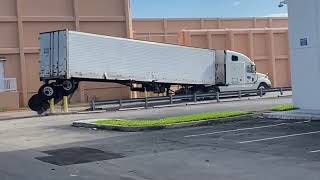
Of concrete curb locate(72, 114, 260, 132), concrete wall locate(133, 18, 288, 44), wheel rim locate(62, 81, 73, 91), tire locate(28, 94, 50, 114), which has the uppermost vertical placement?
concrete wall locate(133, 18, 288, 44)

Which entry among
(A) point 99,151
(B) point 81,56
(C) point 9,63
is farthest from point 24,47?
(A) point 99,151

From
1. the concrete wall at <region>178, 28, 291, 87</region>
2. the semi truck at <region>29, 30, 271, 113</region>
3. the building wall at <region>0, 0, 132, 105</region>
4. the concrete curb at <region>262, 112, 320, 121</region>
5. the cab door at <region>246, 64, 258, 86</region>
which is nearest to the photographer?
the concrete curb at <region>262, 112, 320, 121</region>

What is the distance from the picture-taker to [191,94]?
38.3m

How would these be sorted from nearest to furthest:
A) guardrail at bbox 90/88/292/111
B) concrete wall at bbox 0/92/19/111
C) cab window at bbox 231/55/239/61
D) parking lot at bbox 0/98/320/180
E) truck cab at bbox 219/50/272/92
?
parking lot at bbox 0/98/320/180 < guardrail at bbox 90/88/292/111 < concrete wall at bbox 0/92/19/111 < truck cab at bbox 219/50/272/92 < cab window at bbox 231/55/239/61

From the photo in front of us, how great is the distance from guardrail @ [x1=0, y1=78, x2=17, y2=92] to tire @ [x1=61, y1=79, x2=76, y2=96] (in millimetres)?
7132

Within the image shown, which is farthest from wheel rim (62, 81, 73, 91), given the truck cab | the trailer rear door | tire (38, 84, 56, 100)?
the truck cab

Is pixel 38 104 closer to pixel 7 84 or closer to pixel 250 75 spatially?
pixel 7 84

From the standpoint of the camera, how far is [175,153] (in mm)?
13102

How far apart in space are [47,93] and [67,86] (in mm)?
1166

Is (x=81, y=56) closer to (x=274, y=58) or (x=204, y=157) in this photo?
(x=204, y=157)

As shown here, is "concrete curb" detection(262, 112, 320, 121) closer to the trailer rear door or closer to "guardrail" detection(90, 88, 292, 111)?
the trailer rear door

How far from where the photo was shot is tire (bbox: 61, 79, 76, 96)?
32.2m

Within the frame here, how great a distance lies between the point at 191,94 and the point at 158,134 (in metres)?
21.2

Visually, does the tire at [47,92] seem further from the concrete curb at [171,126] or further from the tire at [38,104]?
the concrete curb at [171,126]
